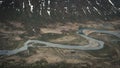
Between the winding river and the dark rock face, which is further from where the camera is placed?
the dark rock face

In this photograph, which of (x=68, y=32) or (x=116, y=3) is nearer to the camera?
(x=68, y=32)

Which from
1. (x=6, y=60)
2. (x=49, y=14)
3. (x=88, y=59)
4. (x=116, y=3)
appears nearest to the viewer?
(x=6, y=60)

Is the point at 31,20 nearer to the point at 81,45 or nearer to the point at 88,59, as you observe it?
the point at 81,45

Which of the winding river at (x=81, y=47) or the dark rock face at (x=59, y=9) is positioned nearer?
the winding river at (x=81, y=47)

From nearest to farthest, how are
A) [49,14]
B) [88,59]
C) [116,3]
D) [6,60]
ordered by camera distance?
[6,60] → [88,59] → [49,14] → [116,3]

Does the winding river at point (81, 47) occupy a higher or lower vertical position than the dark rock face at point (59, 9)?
lower

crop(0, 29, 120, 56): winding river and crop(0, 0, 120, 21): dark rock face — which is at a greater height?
crop(0, 0, 120, 21): dark rock face

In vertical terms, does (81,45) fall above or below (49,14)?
below

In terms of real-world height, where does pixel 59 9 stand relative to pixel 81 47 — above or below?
above

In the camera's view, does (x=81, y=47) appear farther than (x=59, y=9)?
No

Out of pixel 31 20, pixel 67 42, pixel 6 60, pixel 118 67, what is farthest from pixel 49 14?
pixel 118 67

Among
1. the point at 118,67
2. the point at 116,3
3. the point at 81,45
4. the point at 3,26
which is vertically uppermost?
the point at 116,3
